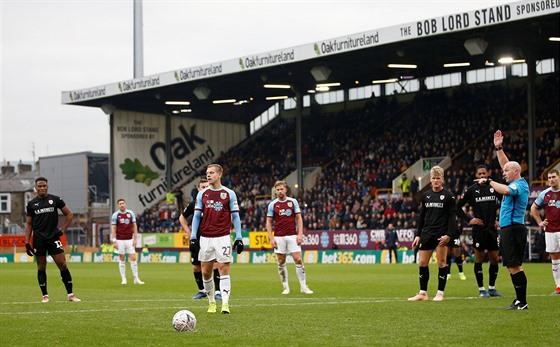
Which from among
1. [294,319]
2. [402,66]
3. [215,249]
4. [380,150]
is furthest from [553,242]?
[380,150]

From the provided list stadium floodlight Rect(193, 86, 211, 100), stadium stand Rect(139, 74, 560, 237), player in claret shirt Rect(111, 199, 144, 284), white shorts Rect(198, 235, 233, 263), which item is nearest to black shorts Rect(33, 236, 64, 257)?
white shorts Rect(198, 235, 233, 263)

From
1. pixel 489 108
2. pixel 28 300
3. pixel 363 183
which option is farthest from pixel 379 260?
pixel 28 300

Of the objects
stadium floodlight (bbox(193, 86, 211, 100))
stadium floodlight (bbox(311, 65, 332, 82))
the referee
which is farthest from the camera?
stadium floodlight (bbox(193, 86, 211, 100))

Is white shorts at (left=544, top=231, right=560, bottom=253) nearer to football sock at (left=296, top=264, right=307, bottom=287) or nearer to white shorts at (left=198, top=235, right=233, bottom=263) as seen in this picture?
football sock at (left=296, top=264, right=307, bottom=287)

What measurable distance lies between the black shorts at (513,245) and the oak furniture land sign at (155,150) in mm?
50360

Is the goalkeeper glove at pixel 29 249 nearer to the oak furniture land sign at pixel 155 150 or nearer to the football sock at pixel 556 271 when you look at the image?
the football sock at pixel 556 271

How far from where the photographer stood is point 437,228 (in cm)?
1744

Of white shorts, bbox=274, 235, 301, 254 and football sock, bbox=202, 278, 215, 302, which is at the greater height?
white shorts, bbox=274, 235, 301, 254

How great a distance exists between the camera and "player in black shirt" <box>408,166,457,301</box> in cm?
1739

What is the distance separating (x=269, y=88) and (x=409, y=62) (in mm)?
11636

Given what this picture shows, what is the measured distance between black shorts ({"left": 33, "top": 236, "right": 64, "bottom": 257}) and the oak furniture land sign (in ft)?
148

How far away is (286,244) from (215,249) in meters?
6.28

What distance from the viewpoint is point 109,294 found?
22250 millimetres

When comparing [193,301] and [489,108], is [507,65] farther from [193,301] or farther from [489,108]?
[193,301]
